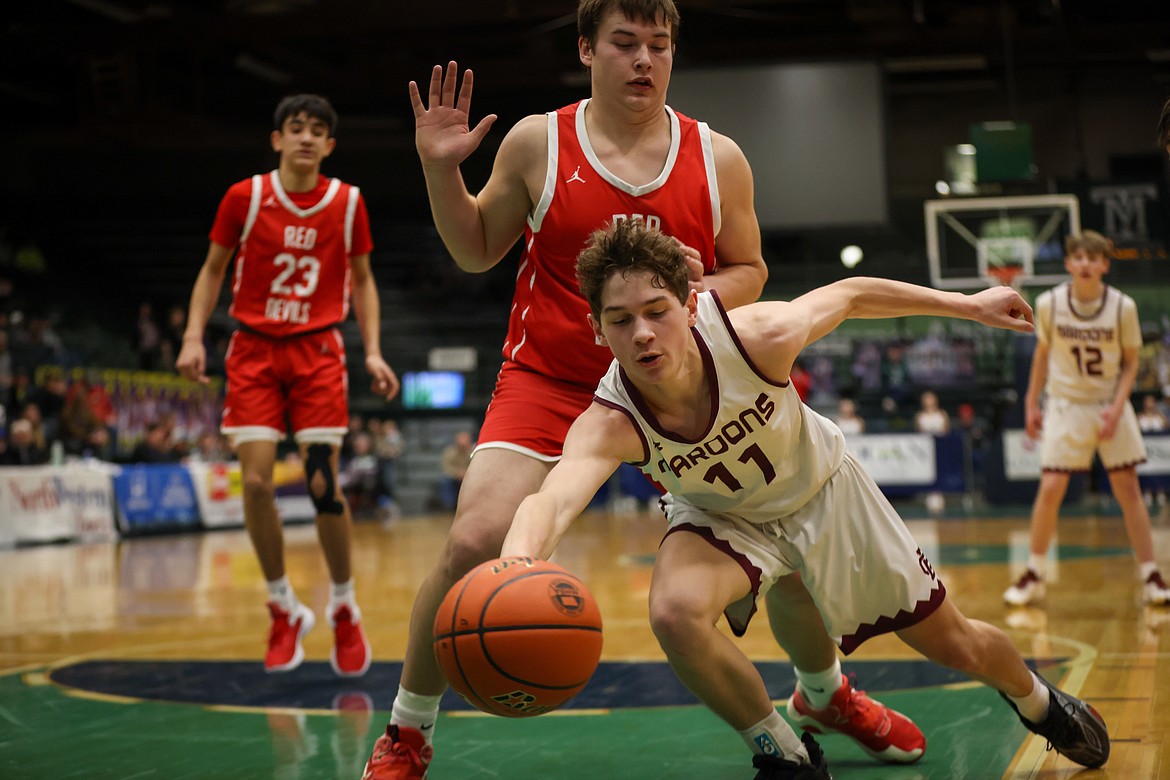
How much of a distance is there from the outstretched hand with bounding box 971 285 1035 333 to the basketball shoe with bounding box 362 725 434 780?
181 cm

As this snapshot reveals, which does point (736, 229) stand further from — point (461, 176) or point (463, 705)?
point (463, 705)

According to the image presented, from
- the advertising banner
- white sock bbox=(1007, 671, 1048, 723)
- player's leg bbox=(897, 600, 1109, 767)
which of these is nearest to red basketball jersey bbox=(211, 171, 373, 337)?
player's leg bbox=(897, 600, 1109, 767)

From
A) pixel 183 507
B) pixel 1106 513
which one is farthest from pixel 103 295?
pixel 1106 513

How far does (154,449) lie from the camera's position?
16.6 meters

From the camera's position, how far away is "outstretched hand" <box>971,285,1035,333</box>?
2.94m

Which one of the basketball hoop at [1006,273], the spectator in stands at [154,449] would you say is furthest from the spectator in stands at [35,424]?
the basketball hoop at [1006,273]

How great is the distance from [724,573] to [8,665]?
162 inches

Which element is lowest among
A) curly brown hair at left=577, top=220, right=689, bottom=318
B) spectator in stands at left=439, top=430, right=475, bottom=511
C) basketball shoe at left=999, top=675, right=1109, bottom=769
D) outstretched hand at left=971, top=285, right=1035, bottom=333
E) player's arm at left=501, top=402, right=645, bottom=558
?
spectator in stands at left=439, top=430, right=475, bottom=511

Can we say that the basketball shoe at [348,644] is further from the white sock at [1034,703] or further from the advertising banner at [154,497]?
the advertising banner at [154,497]

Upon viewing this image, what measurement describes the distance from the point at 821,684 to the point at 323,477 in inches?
100

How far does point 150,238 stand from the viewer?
81.2 ft

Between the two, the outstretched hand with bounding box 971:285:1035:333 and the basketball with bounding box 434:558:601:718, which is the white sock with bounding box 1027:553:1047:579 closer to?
the outstretched hand with bounding box 971:285:1035:333

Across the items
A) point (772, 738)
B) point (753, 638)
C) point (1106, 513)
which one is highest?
point (772, 738)

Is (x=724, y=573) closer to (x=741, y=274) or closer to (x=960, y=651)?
(x=960, y=651)
